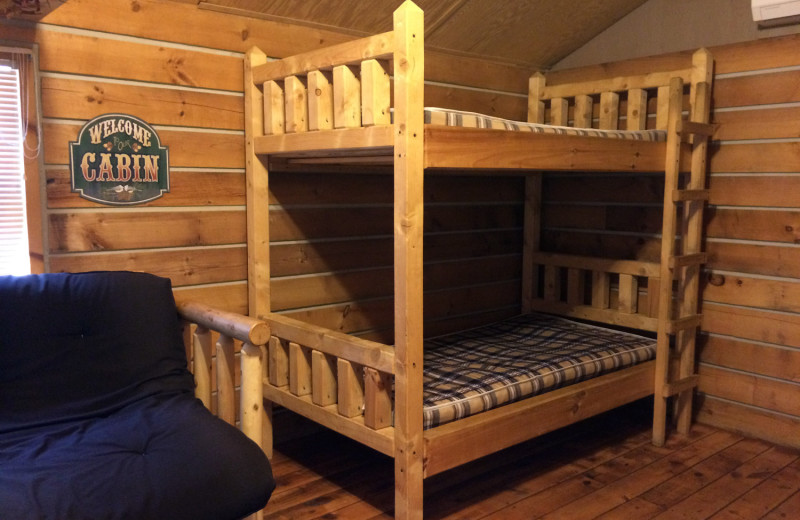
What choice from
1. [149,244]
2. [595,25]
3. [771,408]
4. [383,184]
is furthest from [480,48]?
[771,408]

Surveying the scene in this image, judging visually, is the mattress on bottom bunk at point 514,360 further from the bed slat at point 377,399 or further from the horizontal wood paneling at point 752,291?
the horizontal wood paneling at point 752,291

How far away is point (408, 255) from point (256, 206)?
2.77 feet

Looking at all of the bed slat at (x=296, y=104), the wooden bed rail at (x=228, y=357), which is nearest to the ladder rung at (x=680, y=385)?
the wooden bed rail at (x=228, y=357)

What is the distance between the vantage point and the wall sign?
2285 millimetres

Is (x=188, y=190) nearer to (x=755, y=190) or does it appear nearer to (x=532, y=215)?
(x=532, y=215)

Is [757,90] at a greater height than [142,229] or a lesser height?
greater

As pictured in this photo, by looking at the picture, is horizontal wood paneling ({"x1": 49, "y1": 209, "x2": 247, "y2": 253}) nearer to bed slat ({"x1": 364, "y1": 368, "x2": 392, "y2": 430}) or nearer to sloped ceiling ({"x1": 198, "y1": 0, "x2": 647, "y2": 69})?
sloped ceiling ({"x1": 198, "y1": 0, "x2": 647, "y2": 69})

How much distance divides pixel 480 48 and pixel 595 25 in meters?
0.62

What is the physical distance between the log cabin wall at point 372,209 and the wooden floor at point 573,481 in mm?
375

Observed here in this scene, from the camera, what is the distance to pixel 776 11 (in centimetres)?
281

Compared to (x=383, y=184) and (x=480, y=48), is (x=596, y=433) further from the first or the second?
(x=480, y=48)

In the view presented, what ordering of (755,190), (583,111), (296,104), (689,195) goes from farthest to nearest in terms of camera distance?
(583,111) < (755,190) < (689,195) < (296,104)

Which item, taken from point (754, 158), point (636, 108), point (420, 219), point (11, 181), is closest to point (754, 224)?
point (754, 158)

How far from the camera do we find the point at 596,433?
3109mm
